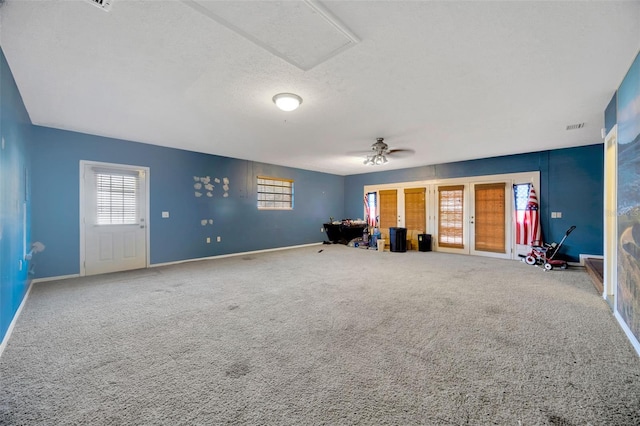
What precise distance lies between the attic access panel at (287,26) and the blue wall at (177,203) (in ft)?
15.0

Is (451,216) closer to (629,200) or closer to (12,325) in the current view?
(629,200)

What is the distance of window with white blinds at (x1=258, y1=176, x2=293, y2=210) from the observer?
25.2 ft

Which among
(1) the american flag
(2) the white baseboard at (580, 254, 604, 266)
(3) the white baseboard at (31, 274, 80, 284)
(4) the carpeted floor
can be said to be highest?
(1) the american flag

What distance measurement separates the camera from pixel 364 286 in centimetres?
407

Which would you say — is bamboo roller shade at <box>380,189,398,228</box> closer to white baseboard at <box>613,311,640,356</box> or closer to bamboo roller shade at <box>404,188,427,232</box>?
bamboo roller shade at <box>404,188,427,232</box>

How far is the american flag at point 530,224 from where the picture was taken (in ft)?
19.9

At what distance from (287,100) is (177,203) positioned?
13.4 feet

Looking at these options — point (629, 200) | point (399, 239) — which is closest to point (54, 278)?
point (399, 239)

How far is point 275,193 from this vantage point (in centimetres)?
805

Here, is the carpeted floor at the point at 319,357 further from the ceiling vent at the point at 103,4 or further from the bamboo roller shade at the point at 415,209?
the bamboo roller shade at the point at 415,209

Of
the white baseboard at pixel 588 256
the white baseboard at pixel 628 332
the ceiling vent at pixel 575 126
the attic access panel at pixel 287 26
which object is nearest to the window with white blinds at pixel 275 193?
the attic access panel at pixel 287 26

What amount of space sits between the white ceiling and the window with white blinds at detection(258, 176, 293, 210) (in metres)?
3.19

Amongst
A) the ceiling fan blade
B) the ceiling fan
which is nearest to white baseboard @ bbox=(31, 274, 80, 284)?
the ceiling fan

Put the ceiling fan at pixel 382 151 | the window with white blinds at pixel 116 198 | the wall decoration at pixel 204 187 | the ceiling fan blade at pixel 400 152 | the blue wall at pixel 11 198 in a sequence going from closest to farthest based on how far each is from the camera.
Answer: the blue wall at pixel 11 198
the window with white blinds at pixel 116 198
the ceiling fan at pixel 382 151
the ceiling fan blade at pixel 400 152
the wall decoration at pixel 204 187
